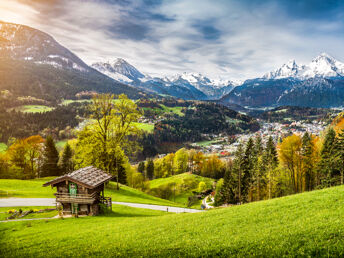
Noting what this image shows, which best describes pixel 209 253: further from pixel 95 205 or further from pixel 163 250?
pixel 95 205

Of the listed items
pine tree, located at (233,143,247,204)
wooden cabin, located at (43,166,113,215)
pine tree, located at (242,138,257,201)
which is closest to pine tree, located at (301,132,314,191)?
pine tree, located at (242,138,257,201)

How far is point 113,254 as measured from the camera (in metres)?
12.5

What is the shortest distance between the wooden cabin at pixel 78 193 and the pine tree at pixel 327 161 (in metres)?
47.4

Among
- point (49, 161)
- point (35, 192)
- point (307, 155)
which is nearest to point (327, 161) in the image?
point (307, 155)

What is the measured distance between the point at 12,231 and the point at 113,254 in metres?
15.2

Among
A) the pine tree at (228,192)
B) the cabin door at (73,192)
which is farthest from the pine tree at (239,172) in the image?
the cabin door at (73,192)

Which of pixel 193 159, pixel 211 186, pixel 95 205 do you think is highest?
pixel 95 205

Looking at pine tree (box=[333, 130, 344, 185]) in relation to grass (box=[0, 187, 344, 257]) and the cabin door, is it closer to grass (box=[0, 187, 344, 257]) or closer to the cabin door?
grass (box=[0, 187, 344, 257])

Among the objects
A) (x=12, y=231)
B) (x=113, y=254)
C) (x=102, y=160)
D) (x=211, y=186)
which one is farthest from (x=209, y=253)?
(x=211, y=186)

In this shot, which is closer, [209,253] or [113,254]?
[209,253]

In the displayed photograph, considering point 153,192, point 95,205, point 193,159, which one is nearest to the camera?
point 95,205

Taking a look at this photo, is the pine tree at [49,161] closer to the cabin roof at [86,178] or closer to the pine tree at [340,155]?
the cabin roof at [86,178]

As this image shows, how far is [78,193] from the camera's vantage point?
29469 mm

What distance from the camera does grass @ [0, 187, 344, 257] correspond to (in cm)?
1092
